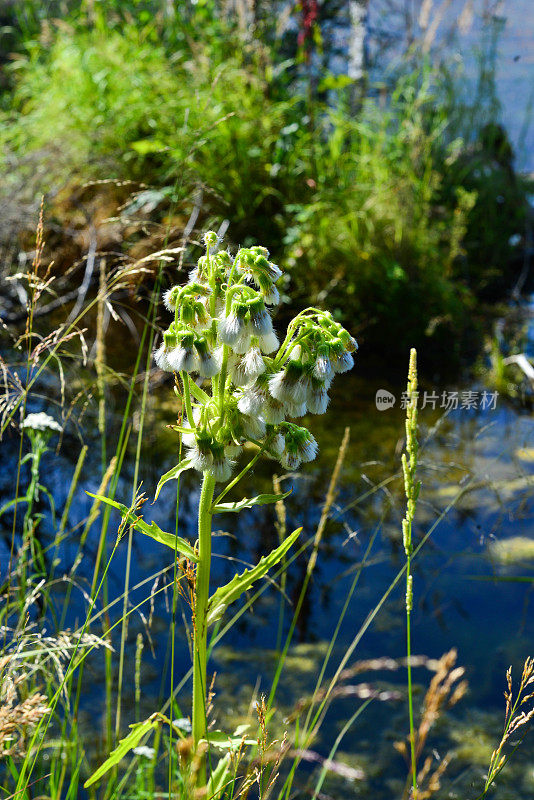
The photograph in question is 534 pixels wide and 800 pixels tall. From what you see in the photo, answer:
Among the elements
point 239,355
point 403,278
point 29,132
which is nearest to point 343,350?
point 239,355

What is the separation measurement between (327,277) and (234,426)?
3.07m

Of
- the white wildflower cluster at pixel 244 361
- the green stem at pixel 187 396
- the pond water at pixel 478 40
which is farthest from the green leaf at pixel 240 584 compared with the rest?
the pond water at pixel 478 40

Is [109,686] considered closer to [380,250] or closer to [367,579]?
[367,579]

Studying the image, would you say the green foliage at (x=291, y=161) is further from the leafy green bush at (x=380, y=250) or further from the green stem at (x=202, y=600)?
the green stem at (x=202, y=600)

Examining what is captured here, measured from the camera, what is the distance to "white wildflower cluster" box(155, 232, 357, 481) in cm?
117

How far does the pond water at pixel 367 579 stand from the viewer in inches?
81.1

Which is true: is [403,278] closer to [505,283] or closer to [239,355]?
[505,283]

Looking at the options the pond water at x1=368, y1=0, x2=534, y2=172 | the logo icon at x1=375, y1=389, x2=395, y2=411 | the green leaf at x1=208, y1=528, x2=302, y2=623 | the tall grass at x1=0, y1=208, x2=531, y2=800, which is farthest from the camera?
the pond water at x1=368, y1=0, x2=534, y2=172

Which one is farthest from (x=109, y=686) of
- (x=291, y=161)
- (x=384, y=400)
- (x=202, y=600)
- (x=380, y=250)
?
(x=291, y=161)

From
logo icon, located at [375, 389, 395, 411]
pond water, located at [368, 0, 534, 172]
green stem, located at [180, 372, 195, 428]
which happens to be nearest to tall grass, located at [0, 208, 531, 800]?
green stem, located at [180, 372, 195, 428]

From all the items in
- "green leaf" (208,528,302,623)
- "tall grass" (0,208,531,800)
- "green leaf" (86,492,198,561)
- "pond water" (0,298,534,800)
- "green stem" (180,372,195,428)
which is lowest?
"pond water" (0,298,534,800)

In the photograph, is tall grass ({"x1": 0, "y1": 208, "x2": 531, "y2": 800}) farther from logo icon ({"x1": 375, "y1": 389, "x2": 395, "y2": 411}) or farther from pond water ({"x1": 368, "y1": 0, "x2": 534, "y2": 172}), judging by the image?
pond water ({"x1": 368, "y1": 0, "x2": 534, "y2": 172})

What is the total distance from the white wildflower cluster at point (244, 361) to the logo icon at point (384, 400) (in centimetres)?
250

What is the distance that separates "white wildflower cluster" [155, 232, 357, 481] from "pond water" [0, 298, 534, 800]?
1.36 ft
